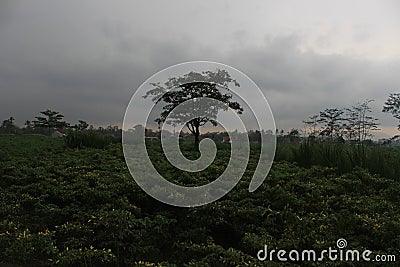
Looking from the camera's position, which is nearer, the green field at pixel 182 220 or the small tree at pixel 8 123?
the green field at pixel 182 220

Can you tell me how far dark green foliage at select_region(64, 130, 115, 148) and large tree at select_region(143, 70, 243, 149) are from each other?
2.42 m

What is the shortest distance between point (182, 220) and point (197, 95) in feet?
16.5

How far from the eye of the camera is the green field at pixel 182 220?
128 inches

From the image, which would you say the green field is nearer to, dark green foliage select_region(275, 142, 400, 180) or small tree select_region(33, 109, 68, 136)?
dark green foliage select_region(275, 142, 400, 180)

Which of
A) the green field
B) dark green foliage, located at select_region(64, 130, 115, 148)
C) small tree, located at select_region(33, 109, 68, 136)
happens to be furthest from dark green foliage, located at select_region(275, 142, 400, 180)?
small tree, located at select_region(33, 109, 68, 136)

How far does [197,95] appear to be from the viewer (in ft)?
29.0

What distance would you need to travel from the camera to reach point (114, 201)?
4.36 m

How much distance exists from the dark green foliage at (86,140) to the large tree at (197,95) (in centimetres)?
242

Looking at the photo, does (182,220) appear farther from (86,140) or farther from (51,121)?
(51,121)

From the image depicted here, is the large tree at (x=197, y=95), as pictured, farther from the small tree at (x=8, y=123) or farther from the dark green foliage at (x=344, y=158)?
the small tree at (x=8, y=123)

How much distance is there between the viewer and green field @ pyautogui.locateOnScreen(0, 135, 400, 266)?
10.7ft

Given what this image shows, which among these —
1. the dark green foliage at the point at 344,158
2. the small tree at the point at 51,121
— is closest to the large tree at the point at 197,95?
the dark green foliage at the point at 344,158

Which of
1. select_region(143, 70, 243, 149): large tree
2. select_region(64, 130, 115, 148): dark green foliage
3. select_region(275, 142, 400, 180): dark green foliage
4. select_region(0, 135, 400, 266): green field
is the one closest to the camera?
select_region(0, 135, 400, 266): green field

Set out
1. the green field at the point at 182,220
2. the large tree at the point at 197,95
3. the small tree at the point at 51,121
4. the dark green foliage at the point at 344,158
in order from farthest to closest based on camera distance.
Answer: the small tree at the point at 51,121 < the large tree at the point at 197,95 < the dark green foliage at the point at 344,158 < the green field at the point at 182,220
